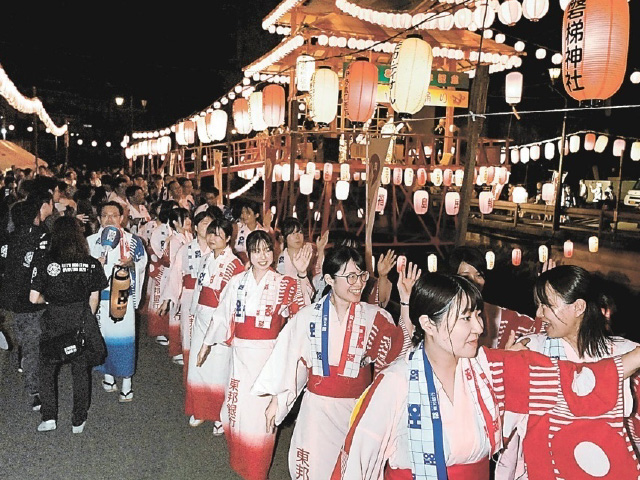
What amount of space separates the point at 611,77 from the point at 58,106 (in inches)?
2079

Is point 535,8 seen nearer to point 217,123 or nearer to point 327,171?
point 327,171

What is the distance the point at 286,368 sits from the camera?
12.0 ft

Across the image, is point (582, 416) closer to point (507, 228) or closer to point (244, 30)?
point (507, 228)

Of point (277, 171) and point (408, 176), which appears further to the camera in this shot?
point (277, 171)

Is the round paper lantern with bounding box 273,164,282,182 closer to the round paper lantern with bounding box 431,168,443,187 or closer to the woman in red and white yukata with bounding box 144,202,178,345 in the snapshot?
the round paper lantern with bounding box 431,168,443,187

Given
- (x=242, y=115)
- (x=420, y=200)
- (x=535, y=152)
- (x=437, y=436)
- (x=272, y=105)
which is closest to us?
A: (x=437, y=436)

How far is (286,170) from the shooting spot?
1655cm

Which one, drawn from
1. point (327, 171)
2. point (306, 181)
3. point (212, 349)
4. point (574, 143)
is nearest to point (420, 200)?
point (327, 171)

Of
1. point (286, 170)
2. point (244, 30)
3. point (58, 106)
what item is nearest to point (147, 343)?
point (286, 170)

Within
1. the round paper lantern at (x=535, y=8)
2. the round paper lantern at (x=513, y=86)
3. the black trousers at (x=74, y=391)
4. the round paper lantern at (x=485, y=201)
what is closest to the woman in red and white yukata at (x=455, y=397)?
the black trousers at (x=74, y=391)

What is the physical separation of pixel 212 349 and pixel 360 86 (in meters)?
6.49

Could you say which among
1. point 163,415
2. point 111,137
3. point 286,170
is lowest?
point 163,415

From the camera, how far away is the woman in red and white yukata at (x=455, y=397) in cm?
241

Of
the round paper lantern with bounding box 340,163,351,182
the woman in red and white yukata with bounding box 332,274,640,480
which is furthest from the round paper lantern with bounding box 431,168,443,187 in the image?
the woman in red and white yukata with bounding box 332,274,640,480
